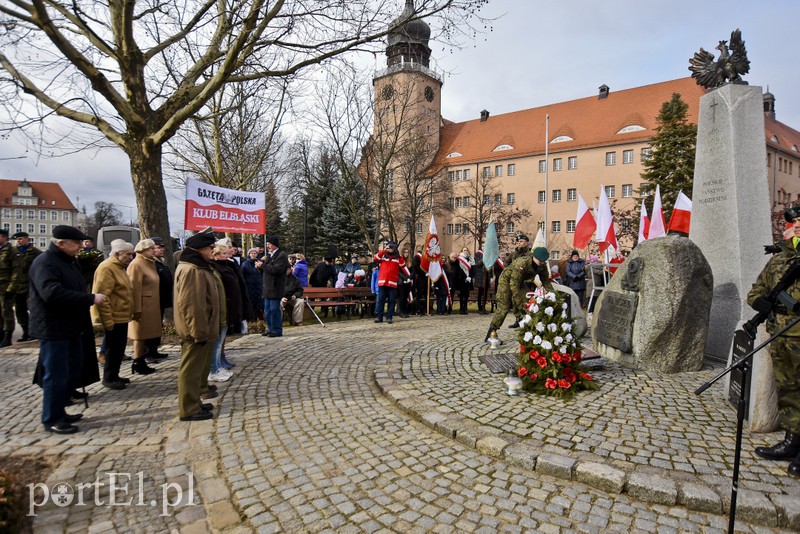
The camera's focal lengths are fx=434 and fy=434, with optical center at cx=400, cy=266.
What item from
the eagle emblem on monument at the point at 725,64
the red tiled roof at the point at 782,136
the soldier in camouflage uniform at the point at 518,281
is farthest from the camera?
the red tiled roof at the point at 782,136

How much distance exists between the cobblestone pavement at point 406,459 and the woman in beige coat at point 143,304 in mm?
719

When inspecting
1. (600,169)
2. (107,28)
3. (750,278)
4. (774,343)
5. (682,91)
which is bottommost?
(774,343)

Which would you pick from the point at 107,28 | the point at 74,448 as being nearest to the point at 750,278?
the point at 74,448

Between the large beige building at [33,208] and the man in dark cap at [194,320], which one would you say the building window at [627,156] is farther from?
the large beige building at [33,208]

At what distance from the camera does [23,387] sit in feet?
19.0

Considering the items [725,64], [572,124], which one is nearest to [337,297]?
[725,64]

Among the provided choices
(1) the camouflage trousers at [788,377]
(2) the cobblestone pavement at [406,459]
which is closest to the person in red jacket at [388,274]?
(2) the cobblestone pavement at [406,459]

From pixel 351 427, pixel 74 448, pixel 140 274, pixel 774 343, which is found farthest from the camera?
pixel 140 274

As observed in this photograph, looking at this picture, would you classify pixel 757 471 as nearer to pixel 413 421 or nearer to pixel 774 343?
pixel 774 343

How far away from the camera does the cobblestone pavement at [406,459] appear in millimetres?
2971

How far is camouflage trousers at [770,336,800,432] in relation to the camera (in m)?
3.44

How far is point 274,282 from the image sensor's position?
8.98 meters

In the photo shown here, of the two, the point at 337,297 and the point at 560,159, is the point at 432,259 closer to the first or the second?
the point at 337,297

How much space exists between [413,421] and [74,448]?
3.20m
